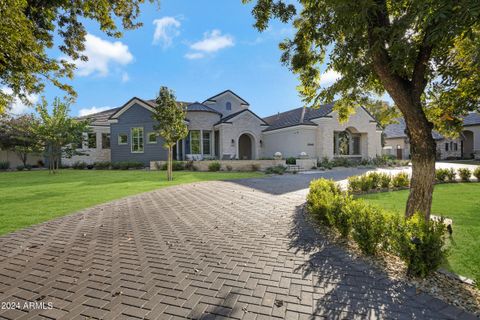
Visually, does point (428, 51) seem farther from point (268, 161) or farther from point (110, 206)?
point (268, 161)

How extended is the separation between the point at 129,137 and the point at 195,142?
701cm

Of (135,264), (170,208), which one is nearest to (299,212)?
(170,208)

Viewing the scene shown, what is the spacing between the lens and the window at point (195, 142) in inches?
1020

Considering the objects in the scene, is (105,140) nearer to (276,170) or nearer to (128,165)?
(128,165)

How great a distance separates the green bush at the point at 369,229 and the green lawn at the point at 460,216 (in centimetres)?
104

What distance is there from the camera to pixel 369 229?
14.8ft

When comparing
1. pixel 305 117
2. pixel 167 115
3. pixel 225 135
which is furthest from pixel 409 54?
pixel 305 117

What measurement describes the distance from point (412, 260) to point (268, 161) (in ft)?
59.0

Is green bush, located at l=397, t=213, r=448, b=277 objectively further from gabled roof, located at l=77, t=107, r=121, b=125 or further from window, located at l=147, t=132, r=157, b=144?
gabled roof, located at l=77, t=107, r=121, b=125

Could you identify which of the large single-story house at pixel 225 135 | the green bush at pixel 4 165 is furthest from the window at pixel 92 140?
the green bush at pixel 4 165

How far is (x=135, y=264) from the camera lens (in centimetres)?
424

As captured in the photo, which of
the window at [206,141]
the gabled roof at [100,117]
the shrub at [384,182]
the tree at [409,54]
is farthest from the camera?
the gabled roof at [100,117]

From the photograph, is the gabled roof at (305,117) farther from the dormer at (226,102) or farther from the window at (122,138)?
the window at (122,138)

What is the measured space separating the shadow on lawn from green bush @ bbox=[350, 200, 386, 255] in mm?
347
